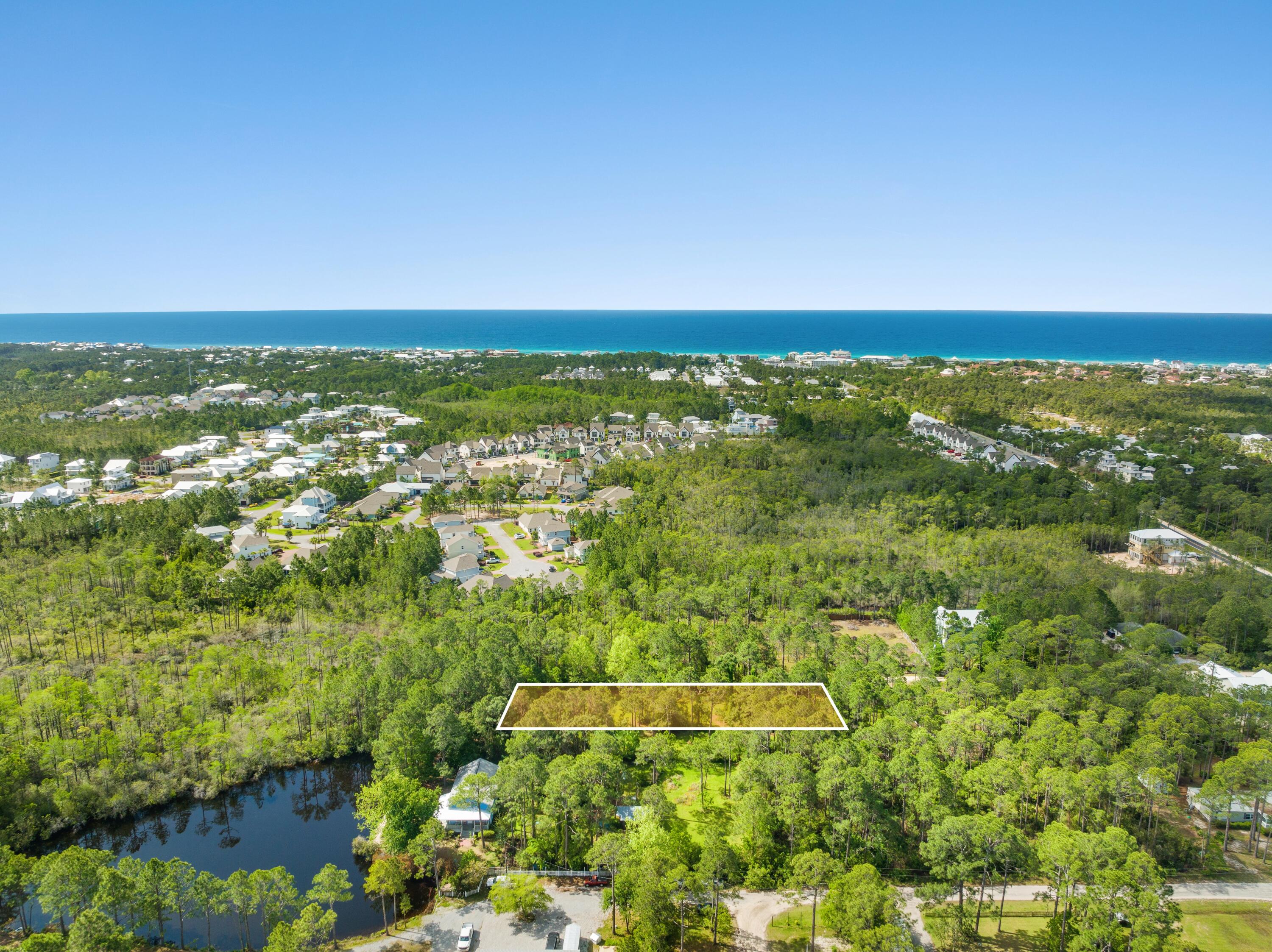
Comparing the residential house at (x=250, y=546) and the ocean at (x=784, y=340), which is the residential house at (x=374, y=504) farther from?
the ocean at (x=784, y=340)

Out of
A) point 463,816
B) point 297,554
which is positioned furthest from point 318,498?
point 463,816

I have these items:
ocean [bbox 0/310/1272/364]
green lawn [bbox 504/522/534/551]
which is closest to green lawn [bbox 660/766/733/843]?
green lawn [bbox 504/522/534/551]

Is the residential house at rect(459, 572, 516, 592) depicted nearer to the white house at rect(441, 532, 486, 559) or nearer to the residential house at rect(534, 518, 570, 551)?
the white house at rect(441, 532, 486, 559)

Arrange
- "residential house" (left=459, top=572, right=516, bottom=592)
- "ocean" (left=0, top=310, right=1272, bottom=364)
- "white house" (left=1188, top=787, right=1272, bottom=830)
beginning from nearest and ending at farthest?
→ "white house" (left=1188, top=787, right=1272, bottom=830) < "residential house" (left=459, top=572, right=516, bottom=592) < "ocean" (left=0, top=310, right=1272, bottom=364)

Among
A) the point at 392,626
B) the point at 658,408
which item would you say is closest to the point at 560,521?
the point at 392,626

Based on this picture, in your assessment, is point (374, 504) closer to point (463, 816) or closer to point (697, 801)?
point (463, 816)

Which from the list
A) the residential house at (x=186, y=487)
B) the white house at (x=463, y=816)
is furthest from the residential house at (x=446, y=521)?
the white house at (x=463, y=816)
